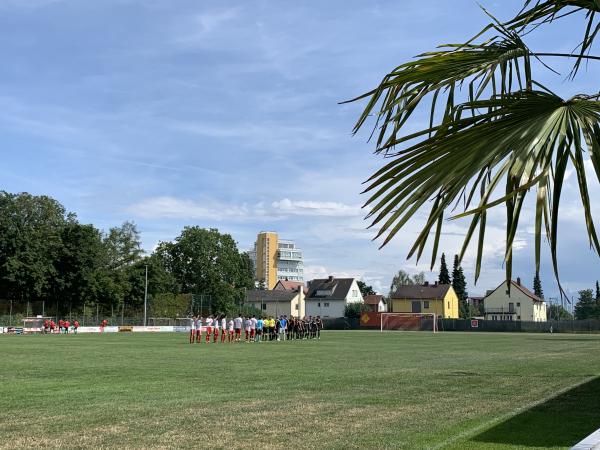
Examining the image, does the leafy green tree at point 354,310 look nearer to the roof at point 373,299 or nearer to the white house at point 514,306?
the roof at point 373,299

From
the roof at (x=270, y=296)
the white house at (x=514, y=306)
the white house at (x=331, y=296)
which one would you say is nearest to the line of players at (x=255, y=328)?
the white house at (x=331, y=296)

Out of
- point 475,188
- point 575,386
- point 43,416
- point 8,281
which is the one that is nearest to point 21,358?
point 43,416

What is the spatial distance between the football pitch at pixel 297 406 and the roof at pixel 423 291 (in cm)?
10650

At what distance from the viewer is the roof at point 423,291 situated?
4978 inches

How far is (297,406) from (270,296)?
437 ft

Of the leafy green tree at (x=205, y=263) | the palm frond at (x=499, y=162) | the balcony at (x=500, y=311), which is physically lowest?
the balcony at (x=500, y=311)

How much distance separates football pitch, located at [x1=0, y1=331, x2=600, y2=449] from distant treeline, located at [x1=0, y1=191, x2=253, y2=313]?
205ft

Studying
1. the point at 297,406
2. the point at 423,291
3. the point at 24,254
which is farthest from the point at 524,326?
the point at 297,406

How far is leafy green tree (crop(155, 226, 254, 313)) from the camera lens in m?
114

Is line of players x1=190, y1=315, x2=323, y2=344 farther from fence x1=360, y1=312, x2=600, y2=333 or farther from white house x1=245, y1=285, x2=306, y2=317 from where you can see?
white house x1=245, y1=285, x2=306, y2=317

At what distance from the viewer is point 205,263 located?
113875mm

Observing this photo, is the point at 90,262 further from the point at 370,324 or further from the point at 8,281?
the point at 370,324

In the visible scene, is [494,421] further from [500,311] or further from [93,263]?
[500,311]

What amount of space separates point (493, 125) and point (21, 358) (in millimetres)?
25226
